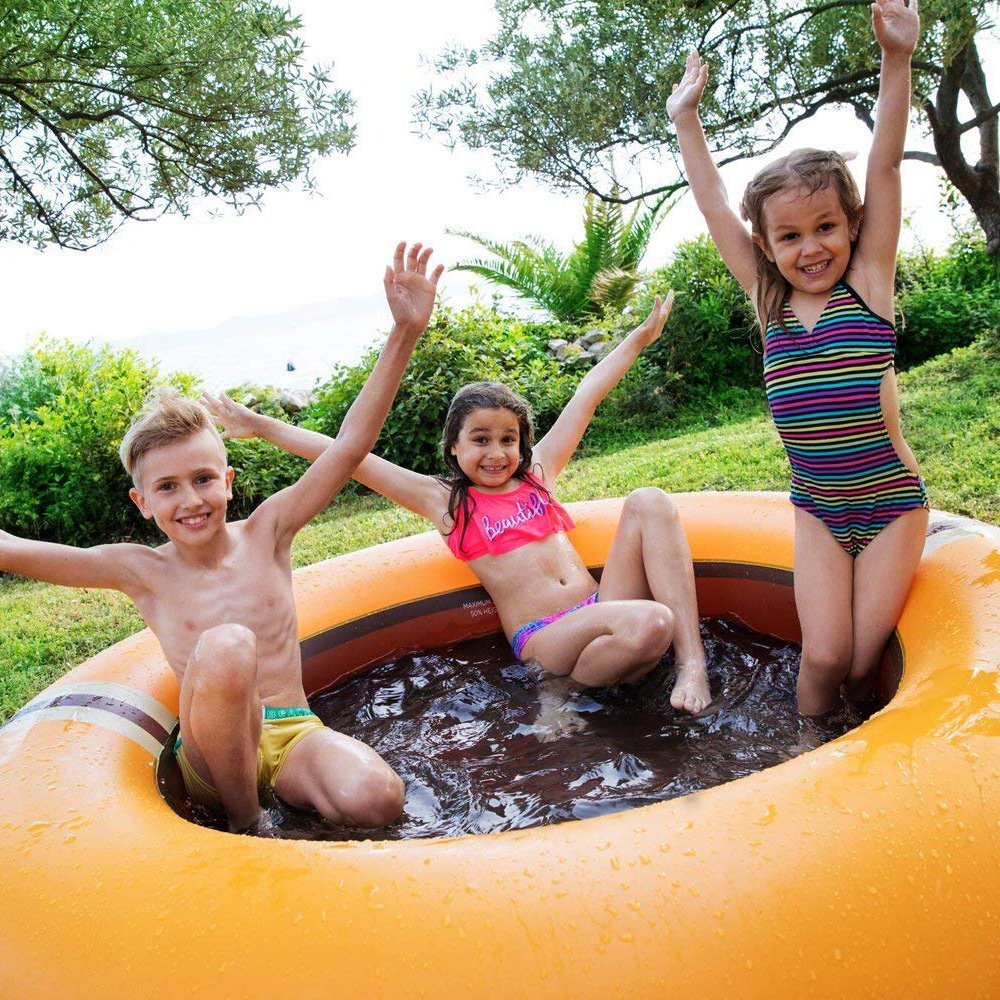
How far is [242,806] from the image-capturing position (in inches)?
83.9

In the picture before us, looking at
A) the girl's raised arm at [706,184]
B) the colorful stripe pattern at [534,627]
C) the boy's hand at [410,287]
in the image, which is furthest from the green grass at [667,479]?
the boy's hand at [410,287]

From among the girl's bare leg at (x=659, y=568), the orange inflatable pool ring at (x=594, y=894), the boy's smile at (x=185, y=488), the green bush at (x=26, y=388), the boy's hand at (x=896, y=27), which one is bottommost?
the orange inflatable pool ring at (x=594, y=894)

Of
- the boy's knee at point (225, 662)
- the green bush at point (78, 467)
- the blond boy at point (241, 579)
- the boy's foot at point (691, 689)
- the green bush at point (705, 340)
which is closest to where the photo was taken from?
the boy's knee at point (225, 662)

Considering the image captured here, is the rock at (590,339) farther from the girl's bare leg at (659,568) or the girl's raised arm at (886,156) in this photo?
the girl's raised arm at (886,156)

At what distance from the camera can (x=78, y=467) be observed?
21.1 ft

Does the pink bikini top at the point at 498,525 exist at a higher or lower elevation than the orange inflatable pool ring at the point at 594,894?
higher

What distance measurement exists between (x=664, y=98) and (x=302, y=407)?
4591 millimetres

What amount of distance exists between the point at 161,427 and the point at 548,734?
130 centimetres

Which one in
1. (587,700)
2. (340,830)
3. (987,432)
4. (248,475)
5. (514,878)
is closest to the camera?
(514,878)

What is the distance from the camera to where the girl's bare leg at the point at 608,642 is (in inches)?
98.4

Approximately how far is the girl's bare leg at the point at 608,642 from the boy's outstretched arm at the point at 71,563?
1.20 meters

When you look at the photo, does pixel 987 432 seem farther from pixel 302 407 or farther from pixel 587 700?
pixel 302 407

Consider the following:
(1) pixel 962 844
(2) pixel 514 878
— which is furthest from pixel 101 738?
(1) pixel 962 844

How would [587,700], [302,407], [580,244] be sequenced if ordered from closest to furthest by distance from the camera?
[587,700]
[302,407]
[580,244]
